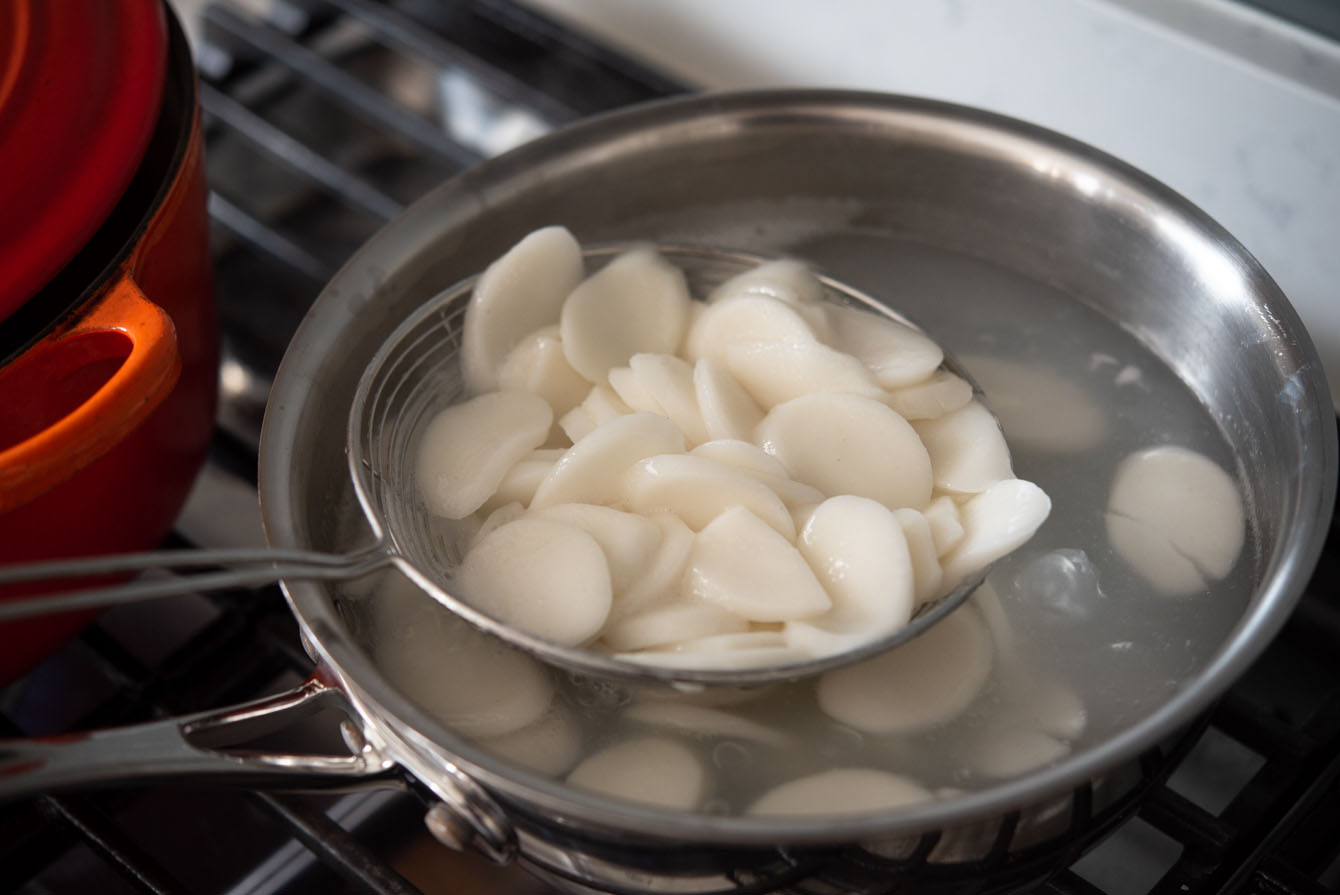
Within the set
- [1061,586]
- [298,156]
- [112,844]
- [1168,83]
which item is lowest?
[112,844]

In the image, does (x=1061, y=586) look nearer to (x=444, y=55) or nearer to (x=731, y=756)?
(x=731, y=756)

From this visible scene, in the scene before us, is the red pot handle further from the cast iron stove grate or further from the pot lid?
the cast iron stove grate

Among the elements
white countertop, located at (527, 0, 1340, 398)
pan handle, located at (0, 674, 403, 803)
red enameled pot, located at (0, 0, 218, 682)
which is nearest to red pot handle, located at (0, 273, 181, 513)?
red enameled pot, located at (0, 0, 218, 682)

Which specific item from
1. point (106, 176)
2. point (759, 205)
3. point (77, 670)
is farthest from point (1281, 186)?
point (77, 670)

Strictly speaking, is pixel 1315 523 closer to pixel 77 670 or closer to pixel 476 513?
pixel 476 513

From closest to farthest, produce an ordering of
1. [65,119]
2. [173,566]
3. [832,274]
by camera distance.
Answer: [173,566]
[65,119]
[832,274]

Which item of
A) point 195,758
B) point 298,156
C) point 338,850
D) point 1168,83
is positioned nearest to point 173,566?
point 195,758

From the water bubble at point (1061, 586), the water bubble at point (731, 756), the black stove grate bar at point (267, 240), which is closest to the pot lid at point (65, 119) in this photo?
the black stove grate bar at point (267, 240)
